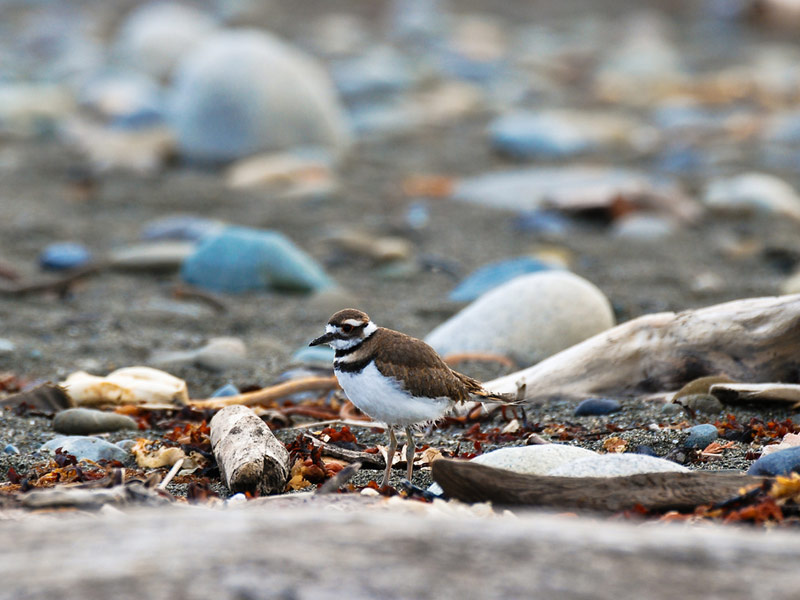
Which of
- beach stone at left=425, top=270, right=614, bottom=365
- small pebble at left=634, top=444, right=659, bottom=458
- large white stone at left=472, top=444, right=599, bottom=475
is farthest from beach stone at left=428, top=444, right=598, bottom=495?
beach stone at left=425, top=270, right=614, bottom=365

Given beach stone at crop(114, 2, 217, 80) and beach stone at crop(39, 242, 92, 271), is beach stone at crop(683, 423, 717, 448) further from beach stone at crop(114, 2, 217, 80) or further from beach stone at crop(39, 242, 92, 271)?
beach stone at crop(114, 2, 217, 80)

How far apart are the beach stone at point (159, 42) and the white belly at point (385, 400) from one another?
14166 millimetres

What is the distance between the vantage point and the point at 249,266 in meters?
6.71

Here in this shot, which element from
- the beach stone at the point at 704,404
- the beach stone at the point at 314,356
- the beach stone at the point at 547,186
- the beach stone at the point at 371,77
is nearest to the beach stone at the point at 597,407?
the beach stone at the point at 704,404

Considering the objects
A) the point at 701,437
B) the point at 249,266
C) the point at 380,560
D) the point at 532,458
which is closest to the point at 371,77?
the point at 249,266

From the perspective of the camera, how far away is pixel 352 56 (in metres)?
18.9

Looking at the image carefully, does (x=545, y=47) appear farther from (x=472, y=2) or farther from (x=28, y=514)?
(x=28, y=514)

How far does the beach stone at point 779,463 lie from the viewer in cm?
302

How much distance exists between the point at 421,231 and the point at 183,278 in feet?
7.76

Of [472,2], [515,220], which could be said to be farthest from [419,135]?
[472,2]

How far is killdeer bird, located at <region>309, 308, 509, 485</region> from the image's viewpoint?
3.30 meters

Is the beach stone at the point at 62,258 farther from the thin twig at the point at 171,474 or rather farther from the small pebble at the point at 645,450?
the small pebble at the point at 645,450

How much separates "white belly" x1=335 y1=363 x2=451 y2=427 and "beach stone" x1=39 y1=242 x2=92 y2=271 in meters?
4.46

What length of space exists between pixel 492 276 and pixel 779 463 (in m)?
3.66
